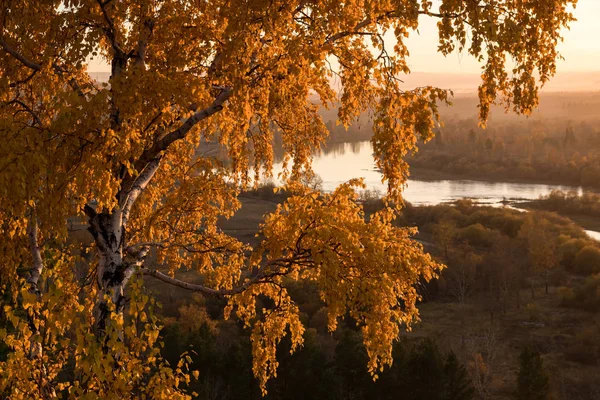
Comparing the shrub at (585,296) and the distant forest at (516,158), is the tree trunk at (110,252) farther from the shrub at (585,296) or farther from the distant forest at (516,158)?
the distant forest at (516,158)

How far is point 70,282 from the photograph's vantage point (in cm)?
793

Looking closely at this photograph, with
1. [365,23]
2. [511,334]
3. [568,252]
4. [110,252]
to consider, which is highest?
[365,23]

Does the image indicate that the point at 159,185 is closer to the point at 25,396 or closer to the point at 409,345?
the point at 25,396

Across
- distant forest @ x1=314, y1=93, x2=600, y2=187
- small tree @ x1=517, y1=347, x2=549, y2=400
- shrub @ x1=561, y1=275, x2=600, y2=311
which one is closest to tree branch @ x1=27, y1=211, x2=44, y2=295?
small tree @ x1=517, y1=347, x2=549, y2=400

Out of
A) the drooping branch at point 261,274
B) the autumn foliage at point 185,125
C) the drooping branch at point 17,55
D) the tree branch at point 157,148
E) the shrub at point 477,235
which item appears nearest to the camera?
the autumn foliage at point 185,125

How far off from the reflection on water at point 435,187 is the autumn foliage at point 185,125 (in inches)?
2779

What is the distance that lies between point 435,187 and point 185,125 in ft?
307

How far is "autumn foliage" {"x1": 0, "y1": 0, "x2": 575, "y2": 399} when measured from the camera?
4.84 metres

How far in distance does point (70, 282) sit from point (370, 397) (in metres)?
23.3

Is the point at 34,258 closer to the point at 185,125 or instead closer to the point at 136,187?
the point at 136,187

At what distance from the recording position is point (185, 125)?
6086mm

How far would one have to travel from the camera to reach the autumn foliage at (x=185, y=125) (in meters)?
4.84

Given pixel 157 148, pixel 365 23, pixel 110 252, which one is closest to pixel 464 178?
pixel 365 23

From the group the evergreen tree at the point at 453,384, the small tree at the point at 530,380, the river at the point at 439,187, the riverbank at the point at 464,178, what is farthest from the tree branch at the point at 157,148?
the riverbank at the point at 464,178
